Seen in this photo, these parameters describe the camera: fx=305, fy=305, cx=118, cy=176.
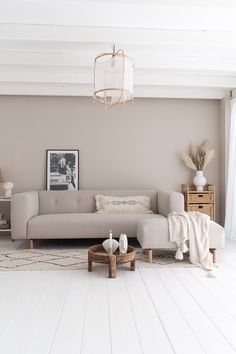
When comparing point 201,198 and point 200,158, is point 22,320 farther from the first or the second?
point 200,158

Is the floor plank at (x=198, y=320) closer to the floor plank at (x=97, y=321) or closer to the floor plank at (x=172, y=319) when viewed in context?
the floor plank at (x=172, y=319)

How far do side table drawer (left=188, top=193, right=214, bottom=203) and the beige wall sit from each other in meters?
0.46

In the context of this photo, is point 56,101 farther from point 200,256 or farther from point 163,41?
point 200,256

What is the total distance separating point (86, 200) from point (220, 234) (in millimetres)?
2407

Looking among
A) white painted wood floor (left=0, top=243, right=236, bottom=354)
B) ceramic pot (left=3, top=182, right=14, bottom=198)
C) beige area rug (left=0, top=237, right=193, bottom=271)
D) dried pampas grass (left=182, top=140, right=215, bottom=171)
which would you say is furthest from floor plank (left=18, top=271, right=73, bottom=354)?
dried pampas grass (left=182, top=140, right=215, bottom=171)

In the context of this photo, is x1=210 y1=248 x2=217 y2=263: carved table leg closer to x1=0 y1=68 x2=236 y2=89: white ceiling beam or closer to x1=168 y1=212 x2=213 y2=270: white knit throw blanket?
x1=168 y1=212 x2=213 y2=270: white knit throw blanket

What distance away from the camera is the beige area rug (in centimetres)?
353

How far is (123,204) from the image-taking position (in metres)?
5.06

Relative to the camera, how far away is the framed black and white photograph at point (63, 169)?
5562 mm

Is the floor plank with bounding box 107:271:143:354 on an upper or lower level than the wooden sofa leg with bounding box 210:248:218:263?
lower

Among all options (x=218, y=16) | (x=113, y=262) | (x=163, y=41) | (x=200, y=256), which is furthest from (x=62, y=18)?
(x=200, y=256)

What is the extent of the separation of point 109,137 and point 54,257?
258 centimetres

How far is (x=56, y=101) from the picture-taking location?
5633mm

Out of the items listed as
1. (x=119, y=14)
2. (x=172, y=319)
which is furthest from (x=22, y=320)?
(x=119, y=14)
